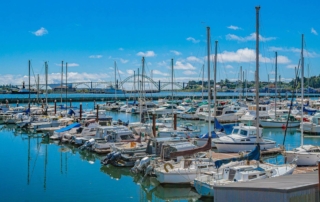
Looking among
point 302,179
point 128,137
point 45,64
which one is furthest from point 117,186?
point 45,64

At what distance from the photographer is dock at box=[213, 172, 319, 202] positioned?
12.0m

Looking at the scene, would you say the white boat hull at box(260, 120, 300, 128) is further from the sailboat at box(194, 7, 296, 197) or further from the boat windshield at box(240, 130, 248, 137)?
the sailboat at box(194, 7, 296, 197)

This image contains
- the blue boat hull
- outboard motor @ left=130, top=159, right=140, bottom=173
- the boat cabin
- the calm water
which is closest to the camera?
the blue boat hull

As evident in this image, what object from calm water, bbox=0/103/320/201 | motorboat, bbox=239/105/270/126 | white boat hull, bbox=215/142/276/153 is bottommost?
calm water, bbox=0/103/320/201

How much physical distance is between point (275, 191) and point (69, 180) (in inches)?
692

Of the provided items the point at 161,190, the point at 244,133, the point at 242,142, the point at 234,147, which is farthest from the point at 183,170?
the point at 244,133

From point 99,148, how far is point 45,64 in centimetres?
4368

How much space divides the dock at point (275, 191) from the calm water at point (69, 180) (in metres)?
8.23

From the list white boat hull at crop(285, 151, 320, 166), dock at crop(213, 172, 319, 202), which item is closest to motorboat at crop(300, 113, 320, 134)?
white boat hull at crop(285, 151, 320, 166)

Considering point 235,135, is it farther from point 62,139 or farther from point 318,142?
point 62,139

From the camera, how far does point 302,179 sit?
1364 centimetres

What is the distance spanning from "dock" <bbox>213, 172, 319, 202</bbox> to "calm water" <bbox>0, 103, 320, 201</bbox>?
8.23m

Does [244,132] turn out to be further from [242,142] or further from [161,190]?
[161,190]

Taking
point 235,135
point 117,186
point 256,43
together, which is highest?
point 256,43
